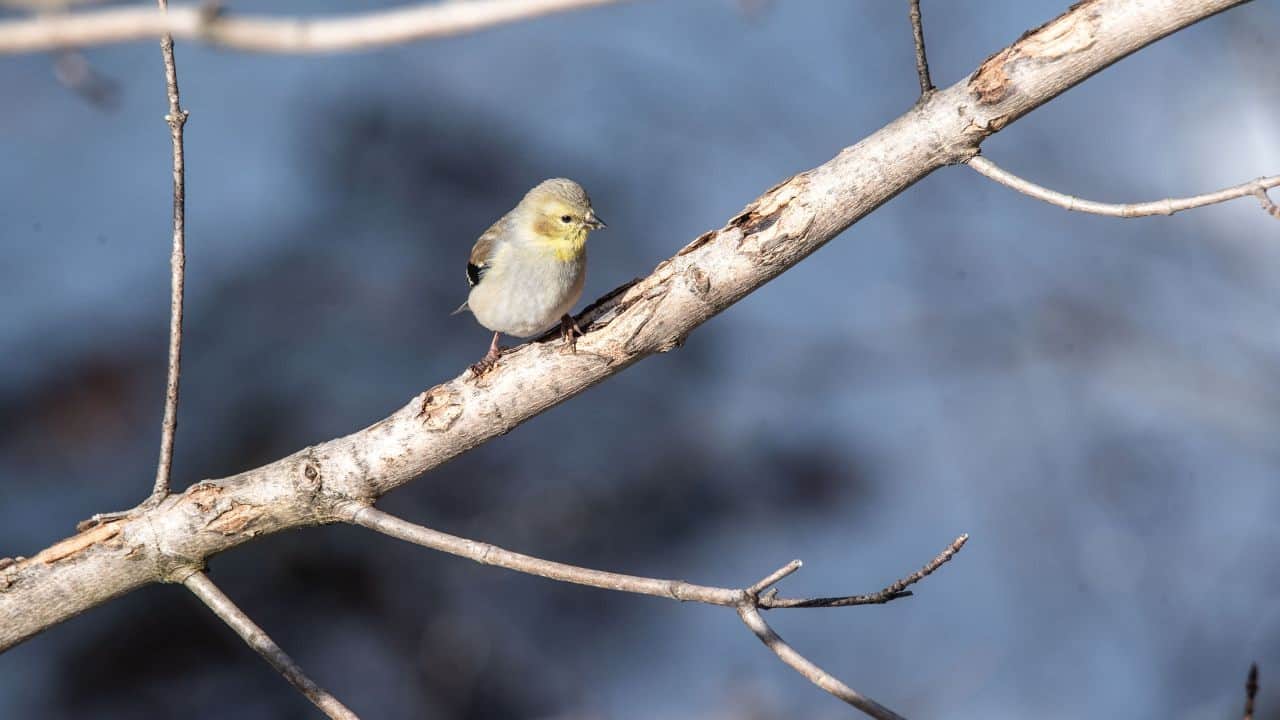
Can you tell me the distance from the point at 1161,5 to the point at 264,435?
454 cm

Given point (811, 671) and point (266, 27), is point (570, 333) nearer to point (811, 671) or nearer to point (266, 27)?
point (811, 671)

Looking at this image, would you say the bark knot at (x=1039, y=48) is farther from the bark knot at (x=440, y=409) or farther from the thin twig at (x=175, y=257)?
the thin twig at (x=175, y=257)

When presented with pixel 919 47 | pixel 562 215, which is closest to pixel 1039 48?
pixel 919 47

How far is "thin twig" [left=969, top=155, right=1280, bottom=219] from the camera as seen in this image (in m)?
1.84

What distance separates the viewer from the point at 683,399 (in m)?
6.19

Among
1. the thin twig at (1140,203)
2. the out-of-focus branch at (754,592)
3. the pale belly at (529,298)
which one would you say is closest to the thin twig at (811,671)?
the out-of-focus branch at (754,592)

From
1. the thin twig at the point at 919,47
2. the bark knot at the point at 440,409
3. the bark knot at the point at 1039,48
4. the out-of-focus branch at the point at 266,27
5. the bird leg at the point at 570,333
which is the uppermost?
the thin twig at the point at 919,47

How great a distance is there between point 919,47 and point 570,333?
98 centimetres

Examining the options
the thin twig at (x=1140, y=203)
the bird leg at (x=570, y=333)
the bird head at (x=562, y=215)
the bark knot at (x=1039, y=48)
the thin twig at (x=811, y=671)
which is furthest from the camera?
the bird head at (x=562, y=215)

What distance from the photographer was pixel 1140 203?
2.01 m

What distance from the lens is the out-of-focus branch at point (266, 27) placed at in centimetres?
92

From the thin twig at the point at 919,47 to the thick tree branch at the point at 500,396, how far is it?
35mm

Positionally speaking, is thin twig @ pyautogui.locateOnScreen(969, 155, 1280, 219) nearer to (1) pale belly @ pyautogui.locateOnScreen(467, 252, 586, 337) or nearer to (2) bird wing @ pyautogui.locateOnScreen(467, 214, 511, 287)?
(1) pale belly @ pyautogui.locateOnScreen(467, 252, 586, 337)

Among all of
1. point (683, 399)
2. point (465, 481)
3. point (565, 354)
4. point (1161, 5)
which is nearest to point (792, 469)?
point (683, 399)
